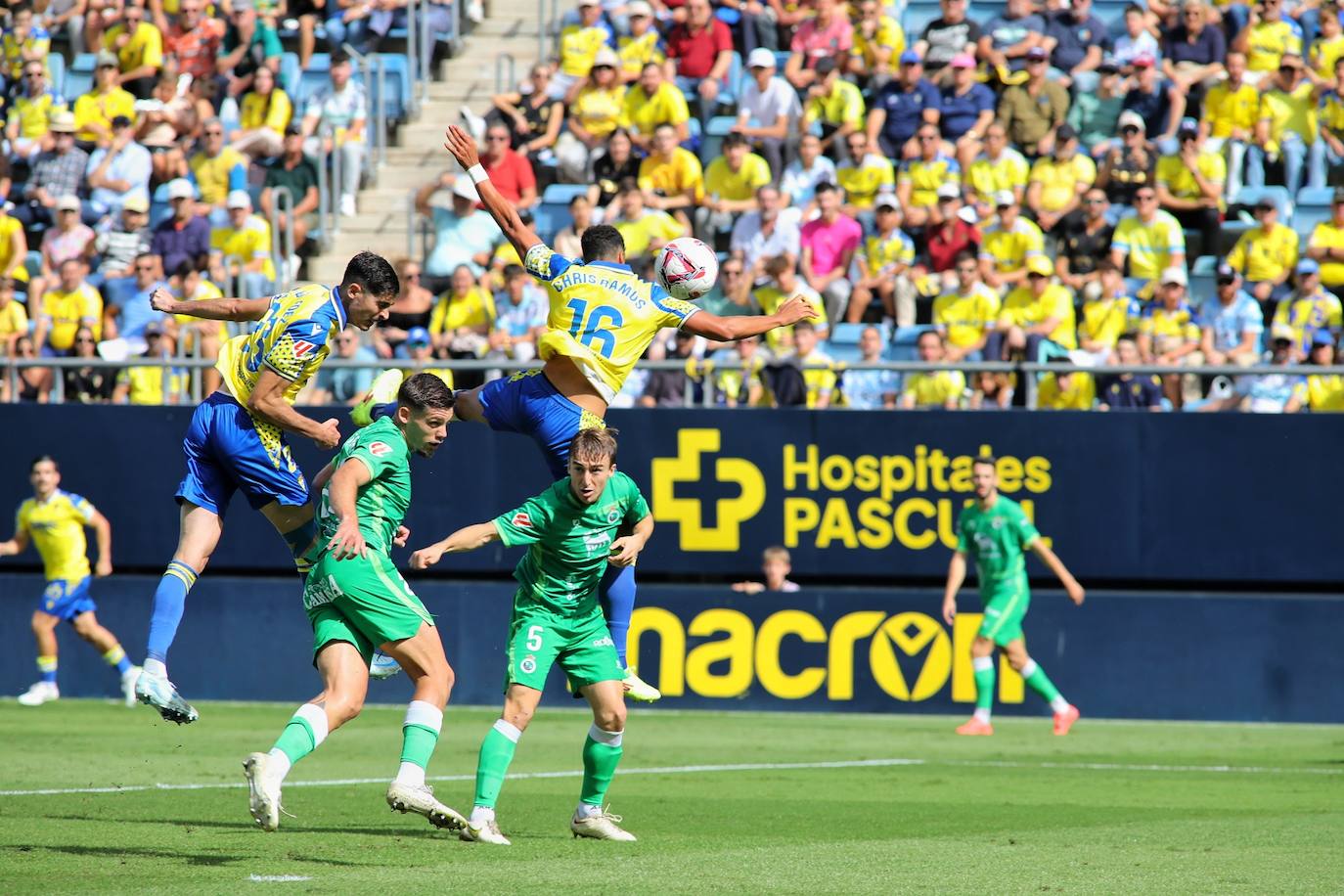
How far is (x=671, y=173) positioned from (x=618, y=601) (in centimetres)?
1034

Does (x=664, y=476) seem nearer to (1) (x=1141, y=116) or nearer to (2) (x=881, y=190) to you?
(2) (x=881, y=190)

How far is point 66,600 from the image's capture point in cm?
1725

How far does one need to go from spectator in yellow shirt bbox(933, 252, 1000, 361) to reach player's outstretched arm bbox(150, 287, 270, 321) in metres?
8.77

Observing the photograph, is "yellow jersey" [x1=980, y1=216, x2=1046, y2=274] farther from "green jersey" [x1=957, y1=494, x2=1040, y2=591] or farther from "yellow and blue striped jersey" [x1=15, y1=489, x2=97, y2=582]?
"yellow and blue striped jersey" [x1=15, y1=489, x2=97, y2=582]

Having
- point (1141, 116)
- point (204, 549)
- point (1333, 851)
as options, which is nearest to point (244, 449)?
point (204, 549)

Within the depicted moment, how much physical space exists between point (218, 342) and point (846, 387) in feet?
19.9

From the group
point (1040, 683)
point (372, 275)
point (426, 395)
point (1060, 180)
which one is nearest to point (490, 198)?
point (372, 275)

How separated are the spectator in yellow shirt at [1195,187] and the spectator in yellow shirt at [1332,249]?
110 cm

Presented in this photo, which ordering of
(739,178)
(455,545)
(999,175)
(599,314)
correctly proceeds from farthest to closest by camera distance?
(739,178) < (999,175) < (599,314) < (455,545)

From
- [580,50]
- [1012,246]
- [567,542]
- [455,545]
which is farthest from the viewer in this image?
[580,50]

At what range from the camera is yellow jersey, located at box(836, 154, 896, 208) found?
19.0 metres

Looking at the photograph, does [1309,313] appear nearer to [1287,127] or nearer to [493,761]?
[1287,127]

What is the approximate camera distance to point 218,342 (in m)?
18.1

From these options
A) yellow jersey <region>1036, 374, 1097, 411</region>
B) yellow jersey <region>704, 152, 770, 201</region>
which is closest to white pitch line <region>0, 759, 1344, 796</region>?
yellow jersey <region>1036, 374, 1097, 411</region>
